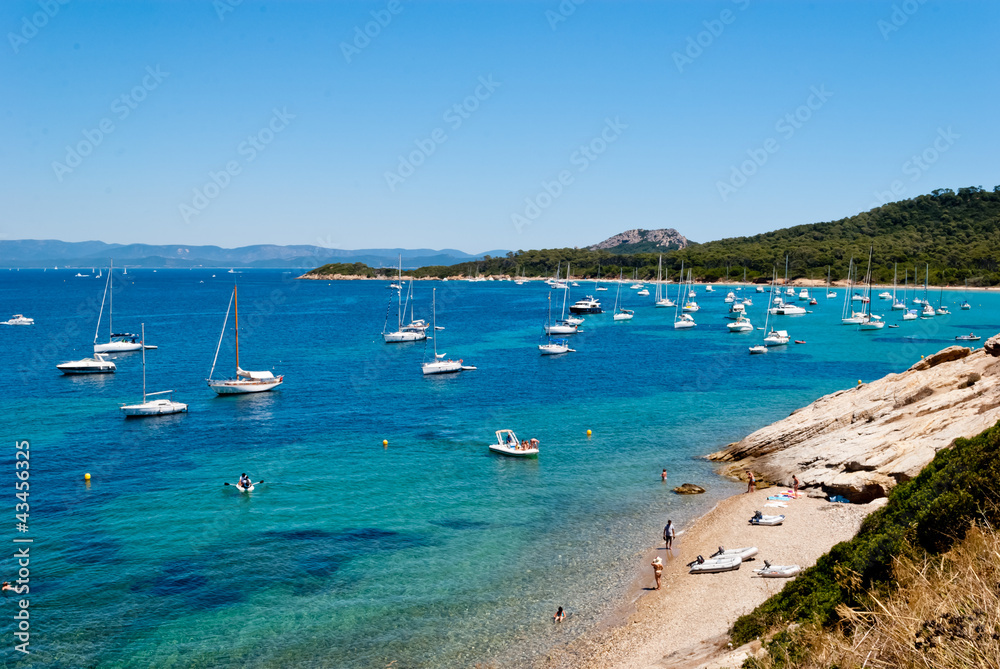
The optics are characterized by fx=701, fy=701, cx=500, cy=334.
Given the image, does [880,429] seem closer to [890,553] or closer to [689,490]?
[689,490]

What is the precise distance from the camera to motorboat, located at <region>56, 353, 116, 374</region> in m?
75.2

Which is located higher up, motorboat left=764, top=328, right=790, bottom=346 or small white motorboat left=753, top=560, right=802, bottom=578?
motorboat left=764, top=328, right=790, bottom=346

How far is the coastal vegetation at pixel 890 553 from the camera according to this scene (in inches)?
567

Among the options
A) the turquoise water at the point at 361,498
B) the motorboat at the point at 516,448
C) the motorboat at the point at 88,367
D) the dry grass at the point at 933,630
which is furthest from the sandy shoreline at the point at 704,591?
the motorboat at the point at 88,367

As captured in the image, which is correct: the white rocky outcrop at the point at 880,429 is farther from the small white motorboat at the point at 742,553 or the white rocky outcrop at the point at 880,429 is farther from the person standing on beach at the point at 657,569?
the person standing on beach at the point at 657,569

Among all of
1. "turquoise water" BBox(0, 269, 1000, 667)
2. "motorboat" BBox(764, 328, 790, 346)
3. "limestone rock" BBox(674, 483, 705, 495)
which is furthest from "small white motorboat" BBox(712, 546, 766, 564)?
"motorboat" BBox(764, 328, 790, 346)

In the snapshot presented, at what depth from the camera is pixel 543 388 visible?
2714 inches

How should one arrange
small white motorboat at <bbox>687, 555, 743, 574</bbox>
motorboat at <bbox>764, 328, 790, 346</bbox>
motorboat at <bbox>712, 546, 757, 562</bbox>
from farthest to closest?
1. motorboat at <bbox>764, 328, 790, 346</bbox>
2. motorboat at <bbox>712, 546, 757, 562</bbox>
3. small white motorboat at <bbox>687, 555, 743, 574</bbox>

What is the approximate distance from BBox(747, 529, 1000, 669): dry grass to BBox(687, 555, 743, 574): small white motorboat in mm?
14373

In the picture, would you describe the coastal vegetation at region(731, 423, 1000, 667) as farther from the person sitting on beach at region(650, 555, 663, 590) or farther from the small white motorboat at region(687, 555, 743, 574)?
the small white motorboat at region(687, 555, 743, 574)

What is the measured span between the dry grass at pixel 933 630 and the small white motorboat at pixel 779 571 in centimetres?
1336

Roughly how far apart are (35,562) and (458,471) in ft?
70.5

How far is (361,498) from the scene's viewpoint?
37750 mm

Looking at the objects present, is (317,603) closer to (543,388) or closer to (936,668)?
(936,668)
